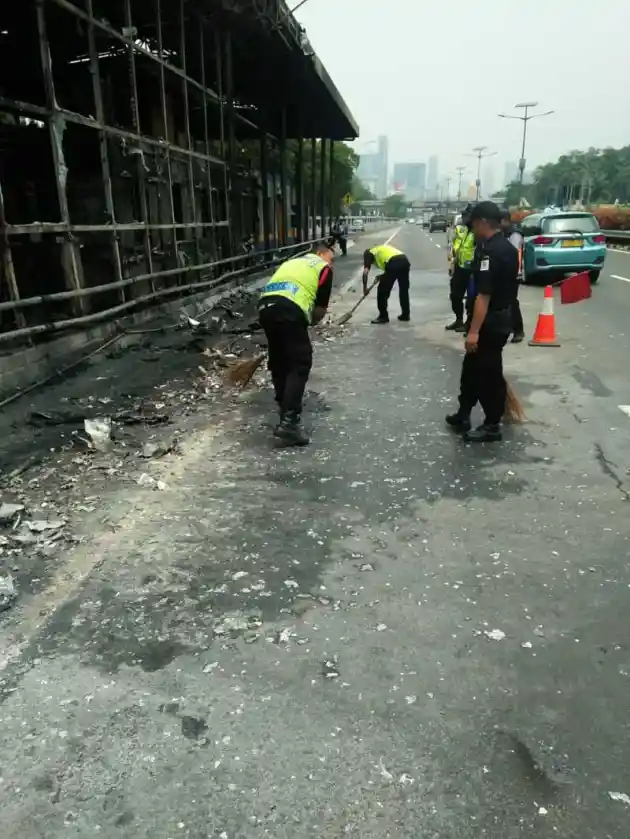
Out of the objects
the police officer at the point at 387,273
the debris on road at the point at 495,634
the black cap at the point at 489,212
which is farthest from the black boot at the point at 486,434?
the police officer at the point at 387,273

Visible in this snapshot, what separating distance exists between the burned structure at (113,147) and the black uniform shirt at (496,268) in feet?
13.4

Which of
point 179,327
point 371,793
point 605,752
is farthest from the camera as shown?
point 179,327

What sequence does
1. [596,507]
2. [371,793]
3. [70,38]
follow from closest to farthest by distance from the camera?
[371,793] → [596,507] → [70,38]

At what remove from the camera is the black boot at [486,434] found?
5219 millimetres

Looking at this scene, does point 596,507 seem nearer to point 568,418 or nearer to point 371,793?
point 568,418

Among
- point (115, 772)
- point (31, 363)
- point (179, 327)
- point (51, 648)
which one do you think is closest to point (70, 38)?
point (179, 327)

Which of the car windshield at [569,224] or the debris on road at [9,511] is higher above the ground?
the car windshield at [569,224]

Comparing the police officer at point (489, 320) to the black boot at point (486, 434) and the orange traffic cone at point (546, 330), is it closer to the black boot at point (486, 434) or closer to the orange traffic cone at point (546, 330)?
the black boot at point (486, 434)

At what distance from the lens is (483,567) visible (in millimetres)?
3338

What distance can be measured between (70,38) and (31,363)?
17.3 ft

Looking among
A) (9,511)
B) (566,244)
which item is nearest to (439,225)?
(566,244)

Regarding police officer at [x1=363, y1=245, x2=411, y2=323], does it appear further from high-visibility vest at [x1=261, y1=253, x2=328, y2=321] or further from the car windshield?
the car windshield

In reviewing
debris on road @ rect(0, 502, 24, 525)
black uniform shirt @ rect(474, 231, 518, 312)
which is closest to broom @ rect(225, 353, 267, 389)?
→ black uniform shirt @ rect(474, 231, 518, 312)

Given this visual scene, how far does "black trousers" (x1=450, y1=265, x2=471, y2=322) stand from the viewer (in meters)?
9.98
